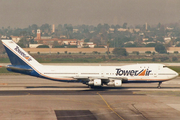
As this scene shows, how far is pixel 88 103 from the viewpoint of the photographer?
37.9m

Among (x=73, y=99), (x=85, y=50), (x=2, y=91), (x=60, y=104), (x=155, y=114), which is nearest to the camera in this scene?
(x=155, y=114)

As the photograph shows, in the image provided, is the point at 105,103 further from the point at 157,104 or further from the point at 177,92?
the point at 177,92

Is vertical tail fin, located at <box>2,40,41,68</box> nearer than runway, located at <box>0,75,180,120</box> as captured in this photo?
No

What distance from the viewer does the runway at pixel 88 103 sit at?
31.5 meters

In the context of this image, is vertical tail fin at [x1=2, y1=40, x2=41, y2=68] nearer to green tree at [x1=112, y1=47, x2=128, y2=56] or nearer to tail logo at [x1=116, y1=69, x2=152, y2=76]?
tail logo at [x1=116, y1=69, x2=152, y2=76]

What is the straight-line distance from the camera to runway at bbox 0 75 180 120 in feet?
103

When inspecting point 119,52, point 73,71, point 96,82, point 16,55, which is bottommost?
point 96,82

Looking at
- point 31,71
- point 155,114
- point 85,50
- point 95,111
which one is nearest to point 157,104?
point 155,114

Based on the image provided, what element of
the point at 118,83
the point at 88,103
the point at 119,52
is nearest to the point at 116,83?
the point at 118,83

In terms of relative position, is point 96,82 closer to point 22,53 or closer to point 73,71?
point 73,71

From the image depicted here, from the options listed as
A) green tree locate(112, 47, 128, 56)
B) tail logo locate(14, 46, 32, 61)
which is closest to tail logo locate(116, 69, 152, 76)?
tail logo locate(14, 46, 32, 61)

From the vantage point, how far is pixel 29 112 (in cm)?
3269

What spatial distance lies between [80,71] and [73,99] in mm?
10674

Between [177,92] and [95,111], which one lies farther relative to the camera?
[177,92]
